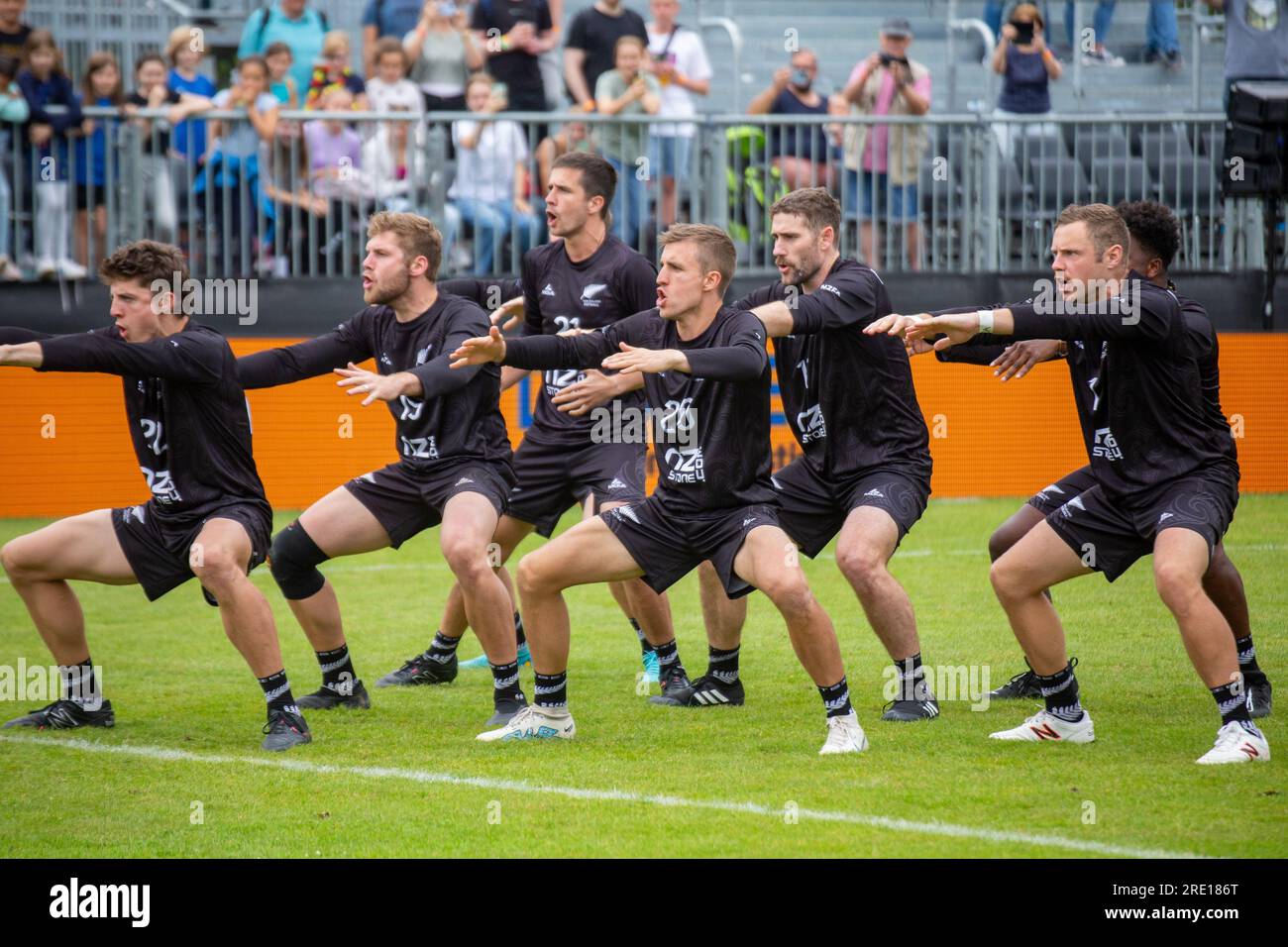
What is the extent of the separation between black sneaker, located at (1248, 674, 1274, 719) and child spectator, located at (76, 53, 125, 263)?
408 inches

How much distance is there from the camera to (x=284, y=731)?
721 centimetres

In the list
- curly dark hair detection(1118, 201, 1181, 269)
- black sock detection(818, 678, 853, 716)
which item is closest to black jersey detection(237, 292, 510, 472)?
black sock detection(818, 678, 853, 716)

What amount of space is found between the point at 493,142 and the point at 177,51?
2.95 m

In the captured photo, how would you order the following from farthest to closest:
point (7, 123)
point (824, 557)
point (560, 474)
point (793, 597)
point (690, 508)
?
point (7, 123) < point (824, 557) < point (560, 474) < point (690, 508) < point (793, 597)

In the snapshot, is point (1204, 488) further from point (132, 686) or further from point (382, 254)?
point (132, 686)

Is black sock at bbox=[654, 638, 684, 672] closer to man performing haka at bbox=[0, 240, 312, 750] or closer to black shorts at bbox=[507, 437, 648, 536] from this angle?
black shorts at bbox=[507, 437, 648, 536]

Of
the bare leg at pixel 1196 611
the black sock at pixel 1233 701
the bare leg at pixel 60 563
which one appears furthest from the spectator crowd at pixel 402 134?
the black sock at pixel 1233 701

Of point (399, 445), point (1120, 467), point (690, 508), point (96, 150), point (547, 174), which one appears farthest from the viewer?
point (547, 174)

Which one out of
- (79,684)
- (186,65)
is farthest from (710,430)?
(186,65)

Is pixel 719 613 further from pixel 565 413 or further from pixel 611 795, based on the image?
pixel 611 795

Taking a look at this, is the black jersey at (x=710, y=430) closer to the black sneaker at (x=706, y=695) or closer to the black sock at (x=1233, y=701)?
the black sneaker at (x=706, y=695)

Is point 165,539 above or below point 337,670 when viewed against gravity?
above

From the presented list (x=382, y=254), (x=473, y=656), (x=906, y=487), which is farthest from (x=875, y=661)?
(x=382, y=254)

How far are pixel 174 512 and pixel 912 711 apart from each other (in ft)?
11.1
